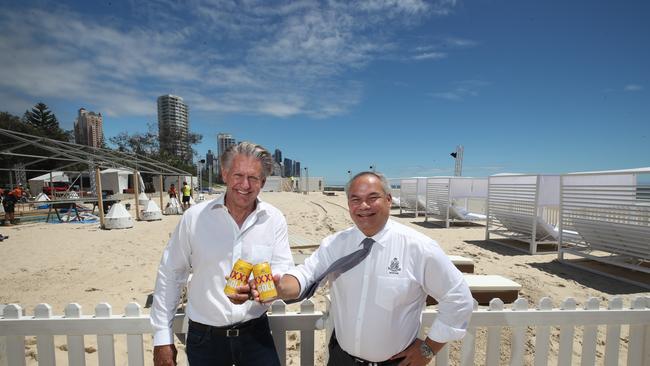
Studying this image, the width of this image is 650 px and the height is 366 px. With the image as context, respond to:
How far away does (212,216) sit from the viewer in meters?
1.65

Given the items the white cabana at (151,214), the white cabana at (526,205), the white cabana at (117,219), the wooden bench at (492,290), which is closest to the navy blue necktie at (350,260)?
the wooden bench at (492,290)

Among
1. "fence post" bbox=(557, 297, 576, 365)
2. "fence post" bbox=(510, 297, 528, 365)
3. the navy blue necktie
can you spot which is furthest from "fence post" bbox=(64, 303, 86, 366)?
"fence post" bbox=(557, 297, 576, 365)

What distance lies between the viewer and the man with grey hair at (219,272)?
1572mm

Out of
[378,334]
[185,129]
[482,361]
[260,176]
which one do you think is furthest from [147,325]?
[185,129]

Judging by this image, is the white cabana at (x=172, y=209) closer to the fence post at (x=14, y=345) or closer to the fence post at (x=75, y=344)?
the fence post at (x=14, y=345)

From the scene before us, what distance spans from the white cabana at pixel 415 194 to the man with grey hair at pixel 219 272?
15115 mm

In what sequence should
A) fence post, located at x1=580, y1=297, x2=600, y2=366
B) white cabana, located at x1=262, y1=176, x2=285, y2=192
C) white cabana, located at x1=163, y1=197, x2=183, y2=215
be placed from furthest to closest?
1. white cabana, located at x1=262, y1=176, x2=285, y2=192
2. white cabana, located at x1=163, y1=197, x2=183, y2=215
3. fence post, located at x1=580, y1=297, x2=600, y2=366

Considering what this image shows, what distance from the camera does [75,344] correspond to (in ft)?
6.33

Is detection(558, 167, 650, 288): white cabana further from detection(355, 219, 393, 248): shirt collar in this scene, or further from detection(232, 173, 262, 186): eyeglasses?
detection(232, 173, 262, 186): eyeglasses

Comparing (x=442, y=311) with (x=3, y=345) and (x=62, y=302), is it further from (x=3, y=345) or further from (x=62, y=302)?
(x=62, y=302)

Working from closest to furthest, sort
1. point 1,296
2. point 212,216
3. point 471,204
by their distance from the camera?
point 212,216
point 1,296
point 471,204

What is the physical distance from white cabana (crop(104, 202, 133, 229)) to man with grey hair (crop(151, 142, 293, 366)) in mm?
12390

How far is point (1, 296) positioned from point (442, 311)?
7.13 meters

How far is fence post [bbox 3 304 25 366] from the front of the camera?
1.94 meters
